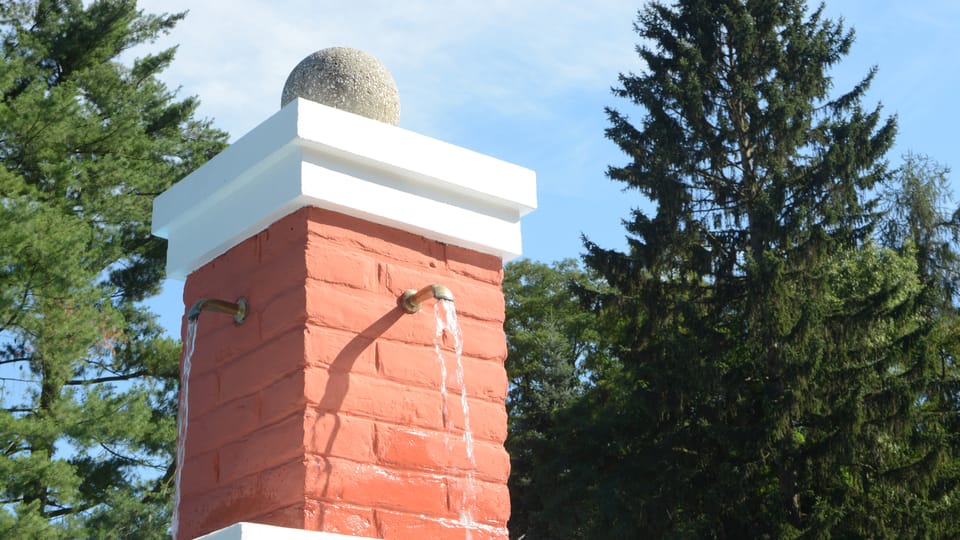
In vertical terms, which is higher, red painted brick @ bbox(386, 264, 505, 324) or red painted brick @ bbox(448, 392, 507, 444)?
red painted brick @ bbox(386, 264, 505, 324)

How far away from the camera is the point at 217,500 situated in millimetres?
2086

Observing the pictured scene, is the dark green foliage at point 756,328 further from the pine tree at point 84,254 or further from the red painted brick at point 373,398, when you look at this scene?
the red painted brick at point 373,398

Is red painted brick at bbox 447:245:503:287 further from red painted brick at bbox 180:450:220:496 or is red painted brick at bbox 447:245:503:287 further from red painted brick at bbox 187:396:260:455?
red painted brick at bbox 180:450:220:496

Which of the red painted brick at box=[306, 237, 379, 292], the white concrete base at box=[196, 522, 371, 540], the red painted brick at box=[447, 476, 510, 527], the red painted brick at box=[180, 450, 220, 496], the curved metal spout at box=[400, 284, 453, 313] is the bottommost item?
the white concrete base at box=[196, 522, 371, 540]

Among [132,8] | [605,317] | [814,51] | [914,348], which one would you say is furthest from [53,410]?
[814,51]

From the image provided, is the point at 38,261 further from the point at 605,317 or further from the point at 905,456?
the point at 905,456

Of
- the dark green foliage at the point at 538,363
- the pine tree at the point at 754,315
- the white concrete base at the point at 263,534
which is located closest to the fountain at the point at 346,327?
the white concrete base at the point at 263,534

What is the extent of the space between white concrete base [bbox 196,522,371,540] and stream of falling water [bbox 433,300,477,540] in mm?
362

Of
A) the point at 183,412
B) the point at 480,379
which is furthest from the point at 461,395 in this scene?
the point at 183,412

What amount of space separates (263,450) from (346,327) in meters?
0.27

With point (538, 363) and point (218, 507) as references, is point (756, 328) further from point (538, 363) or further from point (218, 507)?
point (218, 507)

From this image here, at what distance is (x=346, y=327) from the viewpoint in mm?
2006

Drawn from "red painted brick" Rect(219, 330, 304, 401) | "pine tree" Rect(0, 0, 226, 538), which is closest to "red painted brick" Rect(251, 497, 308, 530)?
"red painted brick" Rect(219, 330, 304, 401)

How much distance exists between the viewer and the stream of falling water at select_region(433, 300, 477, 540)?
2062mm
